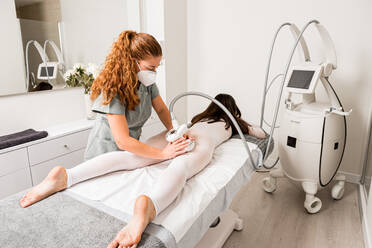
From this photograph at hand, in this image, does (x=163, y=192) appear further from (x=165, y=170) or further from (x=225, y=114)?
(x=225, y=114)

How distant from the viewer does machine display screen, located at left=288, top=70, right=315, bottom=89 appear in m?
1.81

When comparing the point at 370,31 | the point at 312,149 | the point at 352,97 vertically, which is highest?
the point at 370,31

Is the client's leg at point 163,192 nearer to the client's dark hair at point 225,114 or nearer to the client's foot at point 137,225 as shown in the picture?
the client's foot at point 137,225

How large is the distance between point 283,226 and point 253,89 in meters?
1.37

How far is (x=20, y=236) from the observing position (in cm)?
87

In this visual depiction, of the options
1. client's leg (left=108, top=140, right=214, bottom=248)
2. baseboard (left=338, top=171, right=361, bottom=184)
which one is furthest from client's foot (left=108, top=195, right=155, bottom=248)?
baseboard (left=338, top=171, right=361, bottom=184)

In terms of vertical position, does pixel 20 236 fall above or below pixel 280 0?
below

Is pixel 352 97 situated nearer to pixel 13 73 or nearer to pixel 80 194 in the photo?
pixel 80 194

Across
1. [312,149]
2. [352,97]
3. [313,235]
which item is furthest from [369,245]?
[352,97]

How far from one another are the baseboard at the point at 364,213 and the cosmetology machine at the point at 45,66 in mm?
2475

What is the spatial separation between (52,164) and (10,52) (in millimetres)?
833

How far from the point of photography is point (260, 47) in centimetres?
260

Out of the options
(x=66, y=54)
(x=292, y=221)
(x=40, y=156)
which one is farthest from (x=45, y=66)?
(x=292, y=221)

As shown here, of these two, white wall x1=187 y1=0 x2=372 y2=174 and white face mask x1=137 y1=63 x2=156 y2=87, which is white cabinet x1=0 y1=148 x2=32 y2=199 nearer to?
white face mask x1=137 y1=63 x2=156 y2=87
